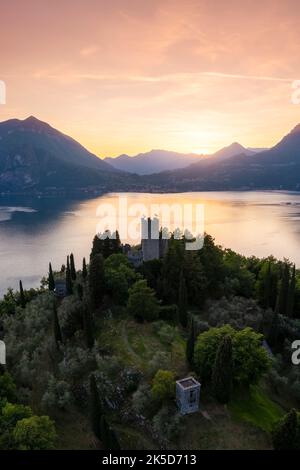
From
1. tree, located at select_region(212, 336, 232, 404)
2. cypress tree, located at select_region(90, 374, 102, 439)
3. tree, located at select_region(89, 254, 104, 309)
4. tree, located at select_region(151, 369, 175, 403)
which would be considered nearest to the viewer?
cypress tree, located at select_region(90, 374, 102, 439)

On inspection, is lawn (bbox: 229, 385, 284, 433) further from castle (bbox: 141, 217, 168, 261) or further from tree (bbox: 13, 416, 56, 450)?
castle (bbox: 141, 217, 168, 261)

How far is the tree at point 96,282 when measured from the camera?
5125 cm

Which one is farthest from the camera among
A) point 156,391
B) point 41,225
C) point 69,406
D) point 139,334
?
point 41,225

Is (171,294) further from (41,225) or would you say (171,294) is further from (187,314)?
(41,225)

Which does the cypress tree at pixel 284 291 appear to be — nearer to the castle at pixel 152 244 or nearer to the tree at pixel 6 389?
the castle at pixel 152 244

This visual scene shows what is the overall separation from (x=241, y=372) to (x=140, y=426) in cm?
1042

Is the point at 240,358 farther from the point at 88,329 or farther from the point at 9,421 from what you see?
the point at 9,421

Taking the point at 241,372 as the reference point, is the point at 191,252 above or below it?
above

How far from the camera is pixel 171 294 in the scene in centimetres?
5328

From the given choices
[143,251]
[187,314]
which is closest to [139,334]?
[187,314]

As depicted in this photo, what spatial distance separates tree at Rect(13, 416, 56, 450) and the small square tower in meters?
10.8

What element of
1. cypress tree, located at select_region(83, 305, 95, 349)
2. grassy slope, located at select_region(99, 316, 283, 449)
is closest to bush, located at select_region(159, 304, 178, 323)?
grassy slope, located at select_region(99, 316, 283, 449)

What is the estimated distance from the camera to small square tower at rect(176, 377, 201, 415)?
32781 mm

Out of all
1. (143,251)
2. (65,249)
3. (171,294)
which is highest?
(143,251)
